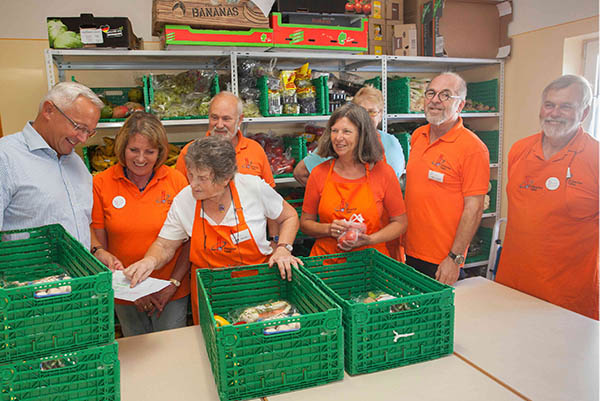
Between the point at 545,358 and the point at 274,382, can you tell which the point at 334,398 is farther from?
the point at 545,358

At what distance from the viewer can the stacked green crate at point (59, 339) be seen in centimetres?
125

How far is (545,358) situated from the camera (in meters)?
1.55

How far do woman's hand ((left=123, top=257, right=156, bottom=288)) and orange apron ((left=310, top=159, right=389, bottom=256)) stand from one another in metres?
1.00

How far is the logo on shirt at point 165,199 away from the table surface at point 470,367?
85 cm

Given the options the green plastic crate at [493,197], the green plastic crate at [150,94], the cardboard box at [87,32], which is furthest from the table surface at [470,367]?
the green plastic crate at [493,197]

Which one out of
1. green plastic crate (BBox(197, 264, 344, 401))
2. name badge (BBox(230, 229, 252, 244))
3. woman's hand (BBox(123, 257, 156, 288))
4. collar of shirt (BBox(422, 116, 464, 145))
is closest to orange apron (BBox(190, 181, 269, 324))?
name badge (BBox(230, 229, 252, 244))

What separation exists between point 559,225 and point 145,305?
7.50 feet

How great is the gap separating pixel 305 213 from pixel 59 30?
2277mm

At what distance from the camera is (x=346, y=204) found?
247cm

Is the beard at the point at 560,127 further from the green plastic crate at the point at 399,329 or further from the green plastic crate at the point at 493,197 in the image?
the green plastic crate at the point at 493,197

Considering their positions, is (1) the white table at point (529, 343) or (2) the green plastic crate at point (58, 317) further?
(1) the white table at point (529, 343)

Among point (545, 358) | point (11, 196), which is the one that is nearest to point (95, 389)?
point (11, 196)

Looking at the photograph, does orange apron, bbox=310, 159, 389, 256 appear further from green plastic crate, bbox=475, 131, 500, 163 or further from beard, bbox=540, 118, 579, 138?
green plastic crate, bbox=475, 131, 500, 163

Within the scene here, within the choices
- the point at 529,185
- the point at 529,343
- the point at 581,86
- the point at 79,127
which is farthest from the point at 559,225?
the point at 79,127
